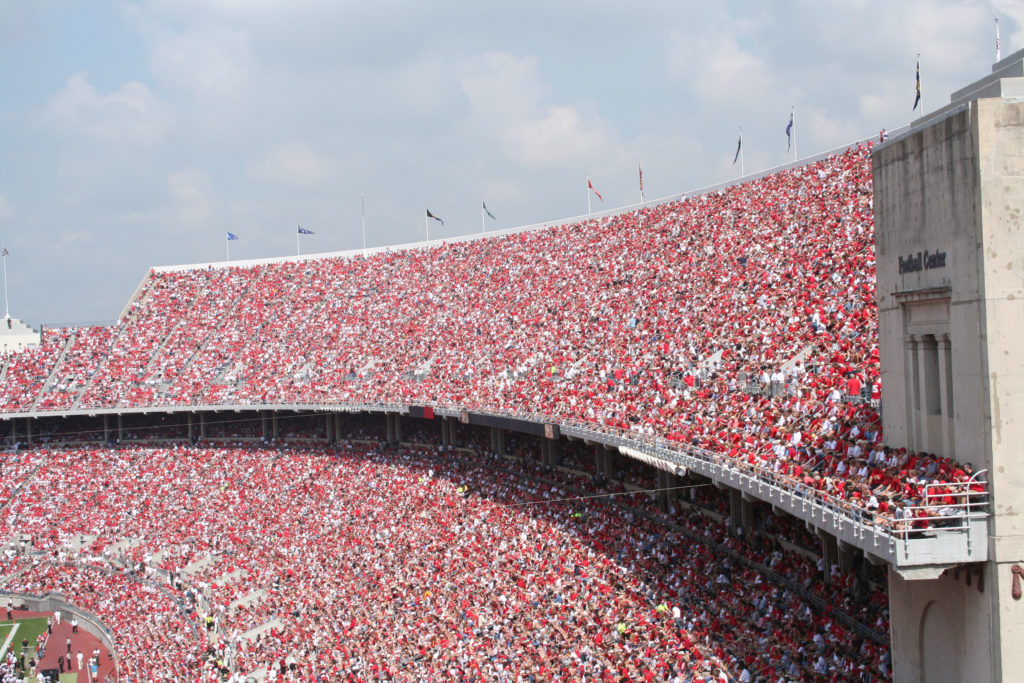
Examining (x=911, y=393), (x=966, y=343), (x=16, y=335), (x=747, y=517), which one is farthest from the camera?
(x=16, y=335)

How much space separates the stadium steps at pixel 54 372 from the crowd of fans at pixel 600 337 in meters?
0.12

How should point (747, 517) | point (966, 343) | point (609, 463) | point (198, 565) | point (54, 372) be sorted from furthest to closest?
point (54, 372)
point (198, 565)
point (609, 463)
point (747, 517)
point (966, 343)

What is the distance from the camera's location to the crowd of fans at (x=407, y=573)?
57.6 feet

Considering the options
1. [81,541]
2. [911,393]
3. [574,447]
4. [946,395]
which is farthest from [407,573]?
[946,395]

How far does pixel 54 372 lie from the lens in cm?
4919

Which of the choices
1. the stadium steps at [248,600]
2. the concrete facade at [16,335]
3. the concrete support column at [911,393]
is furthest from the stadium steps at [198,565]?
the concrete support column at [911,393]

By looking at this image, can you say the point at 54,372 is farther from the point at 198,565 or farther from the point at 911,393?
the point at 911,393

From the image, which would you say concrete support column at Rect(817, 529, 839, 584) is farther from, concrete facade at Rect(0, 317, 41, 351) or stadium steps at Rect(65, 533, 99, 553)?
concrete facade at Rect(0, 317, 41, 351)

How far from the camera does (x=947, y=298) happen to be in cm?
1254

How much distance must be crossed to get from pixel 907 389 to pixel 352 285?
4009cm

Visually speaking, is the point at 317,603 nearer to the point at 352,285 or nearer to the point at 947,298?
the point at 947,298

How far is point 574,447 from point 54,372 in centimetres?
3231

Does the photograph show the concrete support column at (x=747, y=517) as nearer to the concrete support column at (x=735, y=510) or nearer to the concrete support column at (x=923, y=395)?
the concrete support column at (x=735, y=510)

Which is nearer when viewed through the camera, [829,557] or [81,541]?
[829,557]
